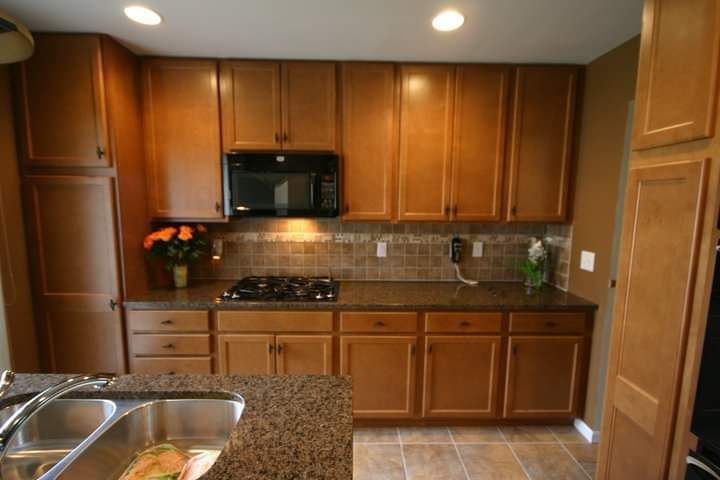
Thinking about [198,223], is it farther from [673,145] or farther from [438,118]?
[673,145]

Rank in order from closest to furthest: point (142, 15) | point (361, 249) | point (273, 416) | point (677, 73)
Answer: point (273, 416)
point (677, 73)
point (142, 15)
point (361, 249)

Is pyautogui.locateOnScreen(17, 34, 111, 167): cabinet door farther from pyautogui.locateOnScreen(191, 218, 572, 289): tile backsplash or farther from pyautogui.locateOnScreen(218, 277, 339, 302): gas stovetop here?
pyautogui.locateOnScreen(218, 277, 339, 302): gas stovetop

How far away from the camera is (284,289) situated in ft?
7.20

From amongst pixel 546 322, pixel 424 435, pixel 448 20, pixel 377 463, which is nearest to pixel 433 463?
pixel 424 435

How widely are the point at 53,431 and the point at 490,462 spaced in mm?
2070

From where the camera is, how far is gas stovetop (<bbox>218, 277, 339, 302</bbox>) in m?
2.05

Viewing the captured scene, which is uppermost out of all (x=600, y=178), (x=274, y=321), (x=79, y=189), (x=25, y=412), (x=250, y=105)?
(x=250, y=105)

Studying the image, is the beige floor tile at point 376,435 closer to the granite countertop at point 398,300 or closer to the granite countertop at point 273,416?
the granite countertop at point 398,300

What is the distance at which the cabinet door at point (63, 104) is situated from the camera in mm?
1773

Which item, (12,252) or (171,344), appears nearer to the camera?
(12,252)

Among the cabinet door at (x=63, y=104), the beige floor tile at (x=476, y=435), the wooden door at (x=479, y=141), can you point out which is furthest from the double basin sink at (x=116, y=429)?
the wooden door at (x=479, y=141)

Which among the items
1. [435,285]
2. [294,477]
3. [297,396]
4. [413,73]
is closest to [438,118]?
[413,73]

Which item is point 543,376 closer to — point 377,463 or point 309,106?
point 377,463

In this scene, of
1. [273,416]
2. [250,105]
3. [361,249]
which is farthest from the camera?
[361,249]
